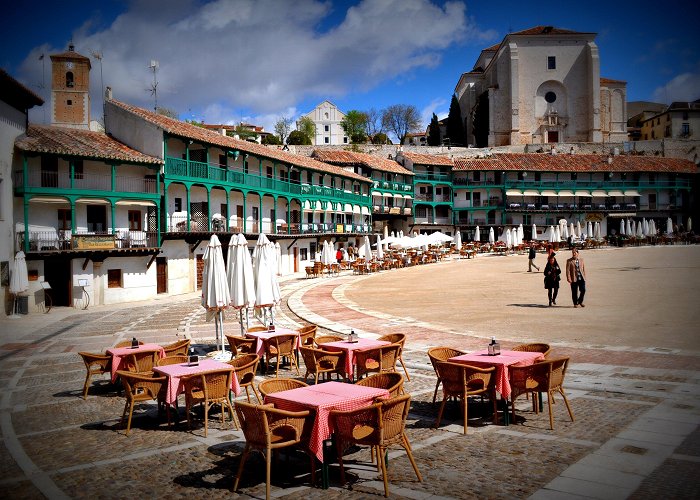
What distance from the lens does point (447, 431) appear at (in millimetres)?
7348

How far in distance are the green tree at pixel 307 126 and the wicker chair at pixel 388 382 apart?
8599cm

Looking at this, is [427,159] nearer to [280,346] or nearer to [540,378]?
[280,346]

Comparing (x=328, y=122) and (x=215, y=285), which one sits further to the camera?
(x=328, y=122)

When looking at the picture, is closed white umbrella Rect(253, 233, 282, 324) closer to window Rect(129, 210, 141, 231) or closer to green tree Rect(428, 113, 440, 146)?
window Rect(129, 210, 141, 231)

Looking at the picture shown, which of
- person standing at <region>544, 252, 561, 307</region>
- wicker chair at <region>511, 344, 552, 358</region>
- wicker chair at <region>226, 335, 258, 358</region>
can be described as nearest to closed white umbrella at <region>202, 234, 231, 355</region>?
wicker chair at <region>226, 335, 258, 358</region>

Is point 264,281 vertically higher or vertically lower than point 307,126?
lower

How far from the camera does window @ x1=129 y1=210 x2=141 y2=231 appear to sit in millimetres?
Result: 30750

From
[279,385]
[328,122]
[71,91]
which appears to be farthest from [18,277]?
[328,122]

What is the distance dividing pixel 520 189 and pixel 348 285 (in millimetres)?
48053

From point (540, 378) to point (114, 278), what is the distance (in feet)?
86.6

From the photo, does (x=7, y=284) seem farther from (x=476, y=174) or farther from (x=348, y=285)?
(x=476, y=174)

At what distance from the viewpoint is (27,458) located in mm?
6754

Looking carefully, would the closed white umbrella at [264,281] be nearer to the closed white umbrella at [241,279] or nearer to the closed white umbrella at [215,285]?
the closed white umbrella at [241,279]

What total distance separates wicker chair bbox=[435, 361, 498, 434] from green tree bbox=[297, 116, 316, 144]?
85.6m
